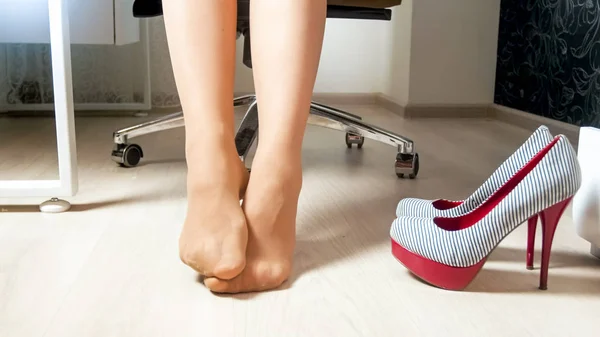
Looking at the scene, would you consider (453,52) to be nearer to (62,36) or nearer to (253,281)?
(62,36)

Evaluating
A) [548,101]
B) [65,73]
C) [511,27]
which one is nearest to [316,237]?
[65,73]

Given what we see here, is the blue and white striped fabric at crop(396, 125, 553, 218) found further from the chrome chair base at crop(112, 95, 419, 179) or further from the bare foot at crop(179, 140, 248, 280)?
the chrome chair base at crop(112, 95, 419, 179)

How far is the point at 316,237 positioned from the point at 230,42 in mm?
340

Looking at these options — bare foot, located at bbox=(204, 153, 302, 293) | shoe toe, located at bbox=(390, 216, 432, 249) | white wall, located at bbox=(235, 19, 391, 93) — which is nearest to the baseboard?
white wall, located at bbox=(235, 19, 391, 93)

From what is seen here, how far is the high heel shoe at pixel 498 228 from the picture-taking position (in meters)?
0.75

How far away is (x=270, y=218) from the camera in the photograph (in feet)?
2.60

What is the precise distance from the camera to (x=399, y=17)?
102 inches

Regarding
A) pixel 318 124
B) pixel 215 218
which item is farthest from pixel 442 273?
pixel 318 124

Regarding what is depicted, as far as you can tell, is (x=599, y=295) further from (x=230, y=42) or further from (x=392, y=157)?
(x=392, y=157)

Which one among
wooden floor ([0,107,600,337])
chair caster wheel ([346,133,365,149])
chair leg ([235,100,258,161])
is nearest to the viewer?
wooden floor ([0,107,600,337])

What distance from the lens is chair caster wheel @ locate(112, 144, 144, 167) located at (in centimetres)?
147

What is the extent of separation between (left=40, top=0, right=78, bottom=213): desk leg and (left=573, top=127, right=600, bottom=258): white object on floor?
31.5 inches

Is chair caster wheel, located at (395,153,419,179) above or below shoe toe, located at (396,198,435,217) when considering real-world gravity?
below

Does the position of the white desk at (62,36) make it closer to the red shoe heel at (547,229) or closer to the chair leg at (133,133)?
the chair leg at (133,133)
